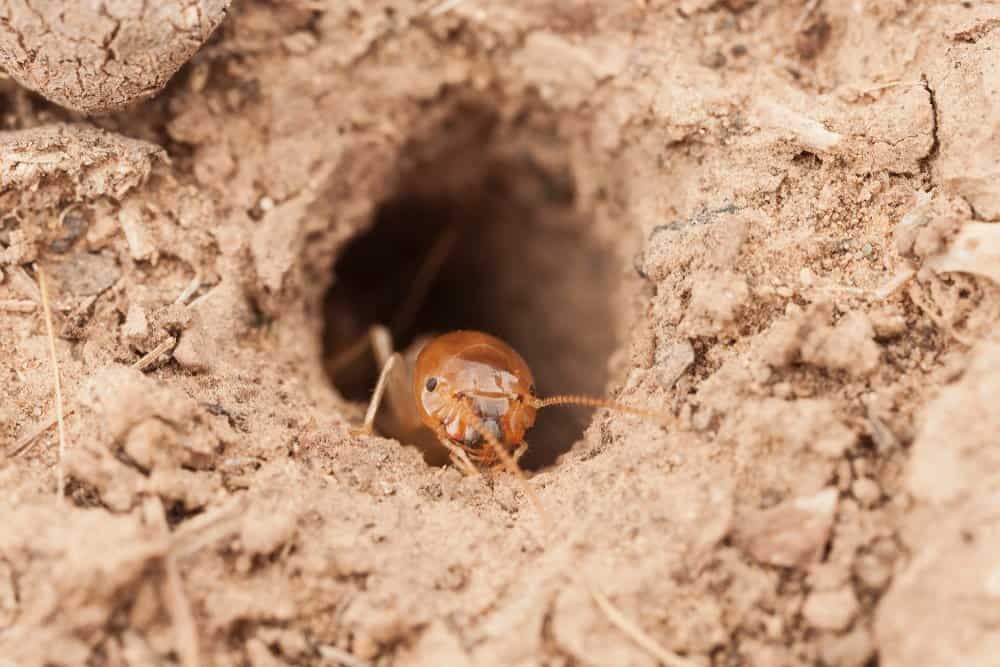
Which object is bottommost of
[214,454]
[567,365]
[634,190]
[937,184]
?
[567,365]

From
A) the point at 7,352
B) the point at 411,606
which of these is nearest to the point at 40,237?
the point at 7,352

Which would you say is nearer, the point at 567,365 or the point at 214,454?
the point at 214,454

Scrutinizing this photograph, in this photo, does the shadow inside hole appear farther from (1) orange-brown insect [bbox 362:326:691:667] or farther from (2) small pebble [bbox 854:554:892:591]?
(2) small pebble [bbox 854:554:892:591]

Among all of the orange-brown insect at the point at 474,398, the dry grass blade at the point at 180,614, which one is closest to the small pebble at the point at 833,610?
the orange-brown insect at the point at 474,398

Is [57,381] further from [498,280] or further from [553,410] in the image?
[498,280]

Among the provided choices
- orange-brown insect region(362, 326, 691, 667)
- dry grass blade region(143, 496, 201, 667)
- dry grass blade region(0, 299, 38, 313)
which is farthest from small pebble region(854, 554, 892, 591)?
dry grass blade region(0, 299, 38, 313)

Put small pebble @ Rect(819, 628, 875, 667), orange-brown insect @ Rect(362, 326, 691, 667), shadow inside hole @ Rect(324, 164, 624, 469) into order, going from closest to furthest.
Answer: small pebble @ Rect(819, 628, 875, 667)
orange-brown insect @ Rect(362, 326, 691, 667)
shadow inside hole @ Rect(324, 164, 624, 469)

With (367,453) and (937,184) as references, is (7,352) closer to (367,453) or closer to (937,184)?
(367,453)
